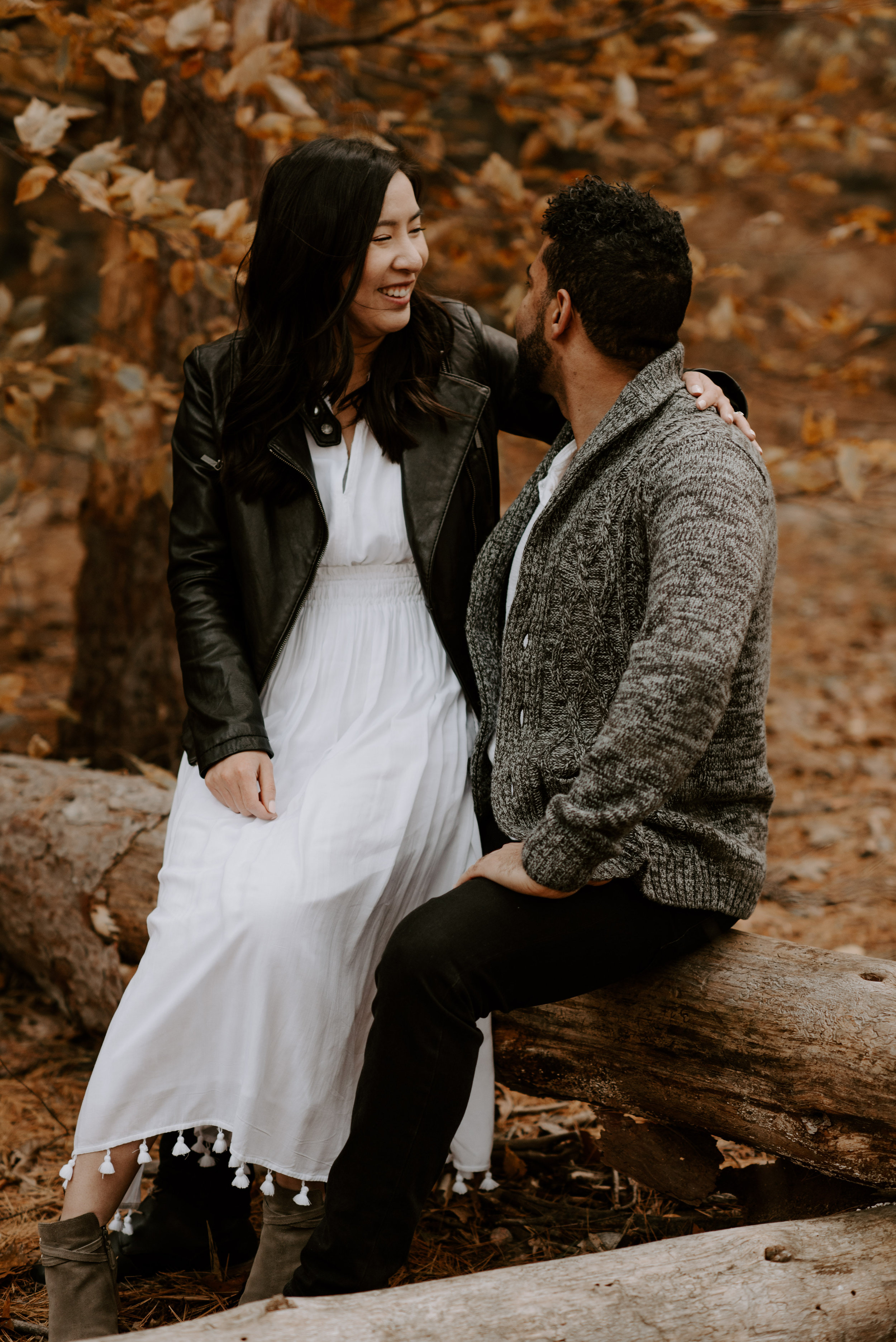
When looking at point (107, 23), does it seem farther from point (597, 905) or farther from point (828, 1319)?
point (828, 1319)

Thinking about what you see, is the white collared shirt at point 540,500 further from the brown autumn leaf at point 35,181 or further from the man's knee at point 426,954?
the brown autumn leaf at point 35,181

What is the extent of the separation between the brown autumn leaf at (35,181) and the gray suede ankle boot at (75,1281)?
215cm

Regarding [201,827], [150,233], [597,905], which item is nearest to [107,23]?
[150,233]

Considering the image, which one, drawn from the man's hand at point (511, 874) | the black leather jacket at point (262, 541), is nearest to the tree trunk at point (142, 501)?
the black leather jacket at point (262, 541)

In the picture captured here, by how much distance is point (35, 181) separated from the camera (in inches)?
104

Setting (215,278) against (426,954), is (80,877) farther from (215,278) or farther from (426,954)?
(215,278)

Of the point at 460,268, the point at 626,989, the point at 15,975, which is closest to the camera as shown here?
the point at 626,989

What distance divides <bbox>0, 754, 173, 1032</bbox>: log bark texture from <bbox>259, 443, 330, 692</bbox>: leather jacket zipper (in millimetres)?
769

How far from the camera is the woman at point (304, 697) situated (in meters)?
2.04

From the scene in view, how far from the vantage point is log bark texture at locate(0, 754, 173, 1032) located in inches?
114

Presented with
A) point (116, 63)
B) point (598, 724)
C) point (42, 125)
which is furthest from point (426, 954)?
point (116, 63)

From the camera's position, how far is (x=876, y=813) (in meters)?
4.35

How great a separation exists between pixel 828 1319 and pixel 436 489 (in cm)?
163

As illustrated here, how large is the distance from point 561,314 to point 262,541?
29.6 inches
